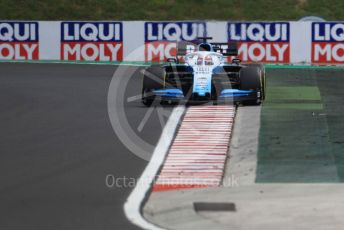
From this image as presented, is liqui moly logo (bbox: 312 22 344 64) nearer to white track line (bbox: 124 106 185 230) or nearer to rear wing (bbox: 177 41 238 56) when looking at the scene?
rear wing (bbox: 177 41 238 56)

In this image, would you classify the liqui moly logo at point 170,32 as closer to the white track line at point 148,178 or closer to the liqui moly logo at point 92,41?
the liqui moly logo at point 92,41

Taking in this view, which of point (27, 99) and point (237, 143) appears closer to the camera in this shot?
point (237, 143)

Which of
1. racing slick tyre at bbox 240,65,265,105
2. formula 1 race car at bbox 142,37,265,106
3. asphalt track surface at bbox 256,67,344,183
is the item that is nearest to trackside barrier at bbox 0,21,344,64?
asphalt track surface at bbox 256,67,344,183

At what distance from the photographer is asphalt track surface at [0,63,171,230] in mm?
10162

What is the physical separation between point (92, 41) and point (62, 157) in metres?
18.6

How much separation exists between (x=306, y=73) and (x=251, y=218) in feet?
56.4

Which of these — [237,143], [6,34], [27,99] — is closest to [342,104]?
[237,143]

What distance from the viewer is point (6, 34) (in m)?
32.7

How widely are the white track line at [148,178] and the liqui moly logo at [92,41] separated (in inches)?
570

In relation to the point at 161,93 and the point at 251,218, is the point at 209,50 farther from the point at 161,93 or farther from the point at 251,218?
the point at 251,218

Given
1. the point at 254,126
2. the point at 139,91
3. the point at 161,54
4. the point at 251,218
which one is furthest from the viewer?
the point at 161,54

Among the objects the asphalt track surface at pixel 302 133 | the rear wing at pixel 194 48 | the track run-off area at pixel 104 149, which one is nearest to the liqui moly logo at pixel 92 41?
the track run-off area at pixel 104 149

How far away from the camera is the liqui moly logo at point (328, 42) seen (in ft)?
100

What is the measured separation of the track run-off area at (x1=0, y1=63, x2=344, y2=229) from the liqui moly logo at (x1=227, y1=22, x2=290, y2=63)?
24.4 ft
